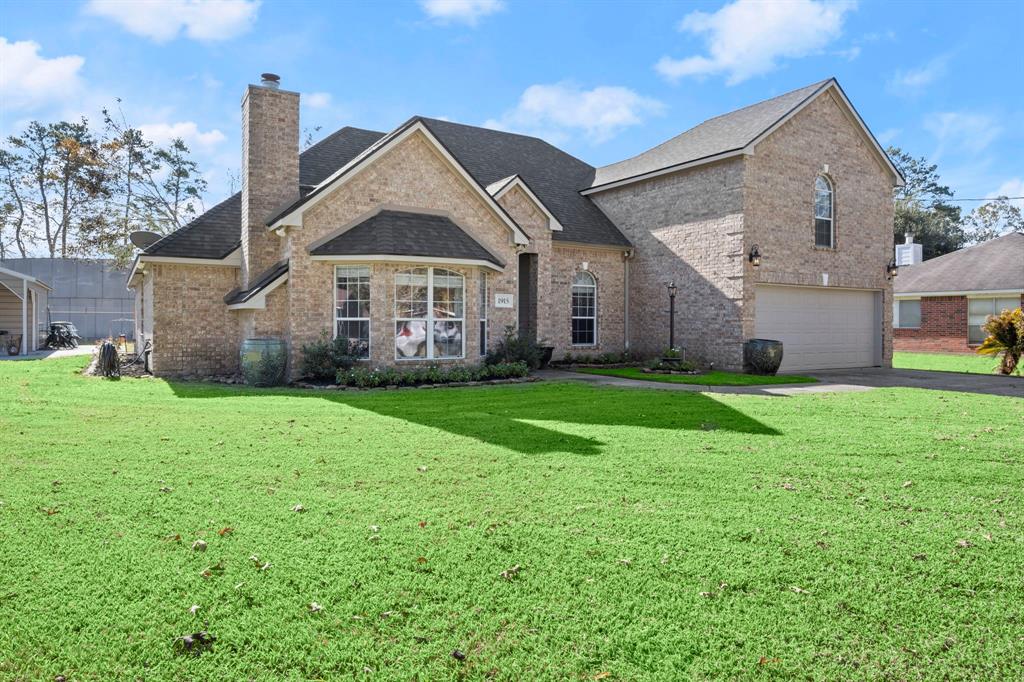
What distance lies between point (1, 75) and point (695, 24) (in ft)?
99.7

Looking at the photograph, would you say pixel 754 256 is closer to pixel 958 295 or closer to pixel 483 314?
pixel 483 314

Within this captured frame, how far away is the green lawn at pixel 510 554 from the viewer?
10.9 ft

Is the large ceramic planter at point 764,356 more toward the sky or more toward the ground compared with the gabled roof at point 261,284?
more toward the ground

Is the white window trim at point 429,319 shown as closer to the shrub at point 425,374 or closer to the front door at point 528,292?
the shrub at point 425,374

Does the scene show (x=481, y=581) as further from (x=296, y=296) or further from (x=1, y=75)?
(x=1, y=75)

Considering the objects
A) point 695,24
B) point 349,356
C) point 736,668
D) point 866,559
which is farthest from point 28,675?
point 695,24

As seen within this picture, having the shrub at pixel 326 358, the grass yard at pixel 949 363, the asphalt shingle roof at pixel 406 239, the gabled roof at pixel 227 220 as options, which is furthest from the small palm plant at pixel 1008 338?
the gabled roof at pixel 227 220

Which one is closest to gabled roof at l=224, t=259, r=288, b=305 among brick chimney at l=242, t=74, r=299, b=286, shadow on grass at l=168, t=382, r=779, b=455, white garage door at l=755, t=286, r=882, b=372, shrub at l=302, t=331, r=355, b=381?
brick chimney at l=242, t=74, r=299, b=286

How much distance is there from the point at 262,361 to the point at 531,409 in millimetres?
6803

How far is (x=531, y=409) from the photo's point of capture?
11.2 metres

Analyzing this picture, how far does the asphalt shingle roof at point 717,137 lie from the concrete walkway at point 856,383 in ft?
23.3

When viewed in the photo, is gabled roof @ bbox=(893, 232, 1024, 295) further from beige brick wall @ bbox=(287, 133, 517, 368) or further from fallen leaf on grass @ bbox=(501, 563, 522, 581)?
fallen leaf on grass @ bbox=(501, 563, 522, 581)

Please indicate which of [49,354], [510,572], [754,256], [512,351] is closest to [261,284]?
[512,351]

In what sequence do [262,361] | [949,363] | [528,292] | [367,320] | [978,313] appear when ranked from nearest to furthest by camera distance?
1. [262,361]
2. [367,320]
3. [528,292]
4. [949,363]
5. [978,313]
